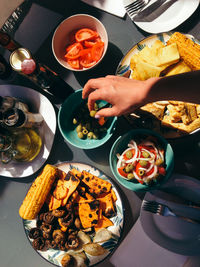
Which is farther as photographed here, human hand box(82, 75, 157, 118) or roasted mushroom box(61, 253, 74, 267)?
roasted mushroom box(61, 253, 74, 267)

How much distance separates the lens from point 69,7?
1614 mm

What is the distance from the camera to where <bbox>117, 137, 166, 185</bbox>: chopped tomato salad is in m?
1.30

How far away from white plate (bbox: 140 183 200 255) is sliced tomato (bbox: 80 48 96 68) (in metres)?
0.84

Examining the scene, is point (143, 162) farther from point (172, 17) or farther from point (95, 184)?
point (172, 17)

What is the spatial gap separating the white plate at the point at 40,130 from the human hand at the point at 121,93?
0.44 meters

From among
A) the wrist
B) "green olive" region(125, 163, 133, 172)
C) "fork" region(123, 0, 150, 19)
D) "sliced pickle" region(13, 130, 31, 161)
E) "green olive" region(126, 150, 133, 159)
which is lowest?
"sliced pickle" region(13, 130, 31, 161)

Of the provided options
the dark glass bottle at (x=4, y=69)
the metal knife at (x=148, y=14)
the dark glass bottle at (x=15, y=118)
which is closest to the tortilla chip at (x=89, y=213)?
the dark glass bottle at (x=15, y=118)

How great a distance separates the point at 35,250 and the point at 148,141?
936 mm

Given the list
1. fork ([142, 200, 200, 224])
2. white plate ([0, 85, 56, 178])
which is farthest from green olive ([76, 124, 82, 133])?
fork ([142, 200, 200, 224])

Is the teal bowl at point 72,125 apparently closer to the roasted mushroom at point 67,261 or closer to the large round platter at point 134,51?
the large round platter at point 134,51

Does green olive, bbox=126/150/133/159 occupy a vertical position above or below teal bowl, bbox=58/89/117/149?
above

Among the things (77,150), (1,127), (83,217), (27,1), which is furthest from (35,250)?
(27,1)

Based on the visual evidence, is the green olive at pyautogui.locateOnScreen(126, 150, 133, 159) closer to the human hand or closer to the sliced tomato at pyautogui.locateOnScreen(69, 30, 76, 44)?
the human hand

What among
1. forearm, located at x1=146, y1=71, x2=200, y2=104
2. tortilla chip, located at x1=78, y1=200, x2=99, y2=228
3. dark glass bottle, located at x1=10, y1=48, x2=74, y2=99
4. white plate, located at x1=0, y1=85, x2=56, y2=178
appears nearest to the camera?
forearm, located at x1=146, y1=71, x2=200, y2=104
